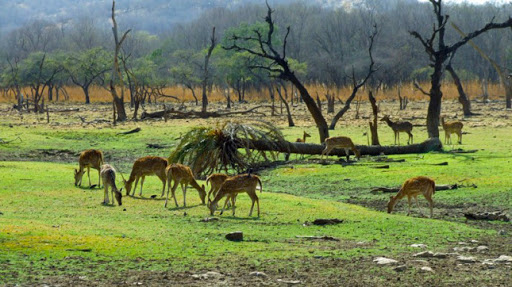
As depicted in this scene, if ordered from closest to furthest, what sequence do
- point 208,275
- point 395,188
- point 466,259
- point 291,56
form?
point 208,275
point 466,259
point 395,188
point 291,56

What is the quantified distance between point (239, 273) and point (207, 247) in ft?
4.89

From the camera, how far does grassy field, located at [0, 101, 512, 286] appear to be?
9.48 metres

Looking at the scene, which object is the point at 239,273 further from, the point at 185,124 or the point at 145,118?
the point at 145,118

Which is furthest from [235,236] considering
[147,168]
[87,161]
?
[87,161]

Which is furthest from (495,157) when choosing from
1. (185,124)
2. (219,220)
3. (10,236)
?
(185,124)

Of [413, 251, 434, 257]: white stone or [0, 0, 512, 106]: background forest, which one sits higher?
[0, 0, 512, 106]: background forest

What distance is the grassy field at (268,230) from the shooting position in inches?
373

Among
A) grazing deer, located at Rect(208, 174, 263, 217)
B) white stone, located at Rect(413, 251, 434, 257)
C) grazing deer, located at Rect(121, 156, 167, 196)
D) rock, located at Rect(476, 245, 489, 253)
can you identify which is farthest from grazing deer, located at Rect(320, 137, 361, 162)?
white stone, located at Rect(413, 251, 434, 257)

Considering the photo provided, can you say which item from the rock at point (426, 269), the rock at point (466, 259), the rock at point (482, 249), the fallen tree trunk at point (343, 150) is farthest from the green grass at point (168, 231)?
the fallen tree trunk at point (343, 150)

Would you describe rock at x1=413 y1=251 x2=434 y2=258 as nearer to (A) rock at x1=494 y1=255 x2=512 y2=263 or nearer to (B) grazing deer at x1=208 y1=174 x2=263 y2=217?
(A) rock at x1=494 y1=255 x2=512 y2=263

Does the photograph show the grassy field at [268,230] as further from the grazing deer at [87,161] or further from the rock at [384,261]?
the grazing deer at [87,161]

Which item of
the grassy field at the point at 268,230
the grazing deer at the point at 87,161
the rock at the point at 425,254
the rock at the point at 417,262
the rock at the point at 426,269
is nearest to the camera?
the grassy field at the point at 268,230

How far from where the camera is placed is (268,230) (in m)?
12.7

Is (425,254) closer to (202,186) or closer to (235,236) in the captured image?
(235,236)
